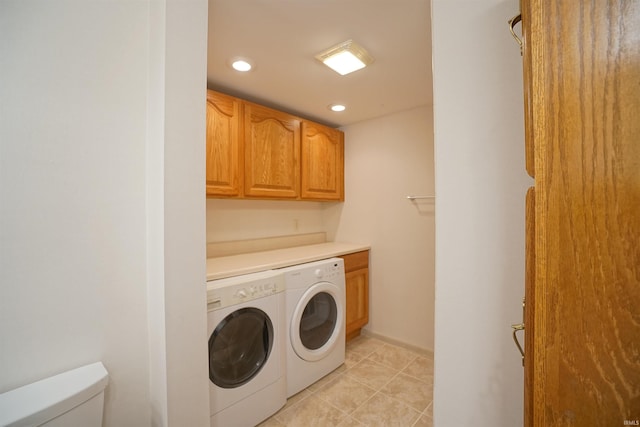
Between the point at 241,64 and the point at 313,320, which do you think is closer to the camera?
the point at 241,64

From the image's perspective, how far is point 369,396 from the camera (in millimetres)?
1707

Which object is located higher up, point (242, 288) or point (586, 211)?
point (586, 211)

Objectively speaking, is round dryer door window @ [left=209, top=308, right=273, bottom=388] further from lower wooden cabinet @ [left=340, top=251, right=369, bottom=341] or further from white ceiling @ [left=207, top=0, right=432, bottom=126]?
white ceiling @ [left=207, top=0, right=432, bottom=126]

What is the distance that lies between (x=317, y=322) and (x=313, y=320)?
6cm

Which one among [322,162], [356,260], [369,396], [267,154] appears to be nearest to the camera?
[369,396]

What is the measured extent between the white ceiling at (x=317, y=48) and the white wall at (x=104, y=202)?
32cm

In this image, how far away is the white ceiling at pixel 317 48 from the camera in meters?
1.13

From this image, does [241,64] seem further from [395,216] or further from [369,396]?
[369,396]

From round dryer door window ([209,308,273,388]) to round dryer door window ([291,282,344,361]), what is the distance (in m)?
0.22

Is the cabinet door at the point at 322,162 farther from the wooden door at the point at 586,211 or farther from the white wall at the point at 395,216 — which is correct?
the wooden door at the point at 586,211

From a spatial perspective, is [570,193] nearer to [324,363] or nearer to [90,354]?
[90,354]

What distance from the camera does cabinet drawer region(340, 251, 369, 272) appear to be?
2234 millimetres

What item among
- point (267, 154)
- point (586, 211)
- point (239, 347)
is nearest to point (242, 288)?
point (239, 347)

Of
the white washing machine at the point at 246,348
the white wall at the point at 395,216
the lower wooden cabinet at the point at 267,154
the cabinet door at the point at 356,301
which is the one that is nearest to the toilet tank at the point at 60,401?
the white washing machine at the point at 246,348
